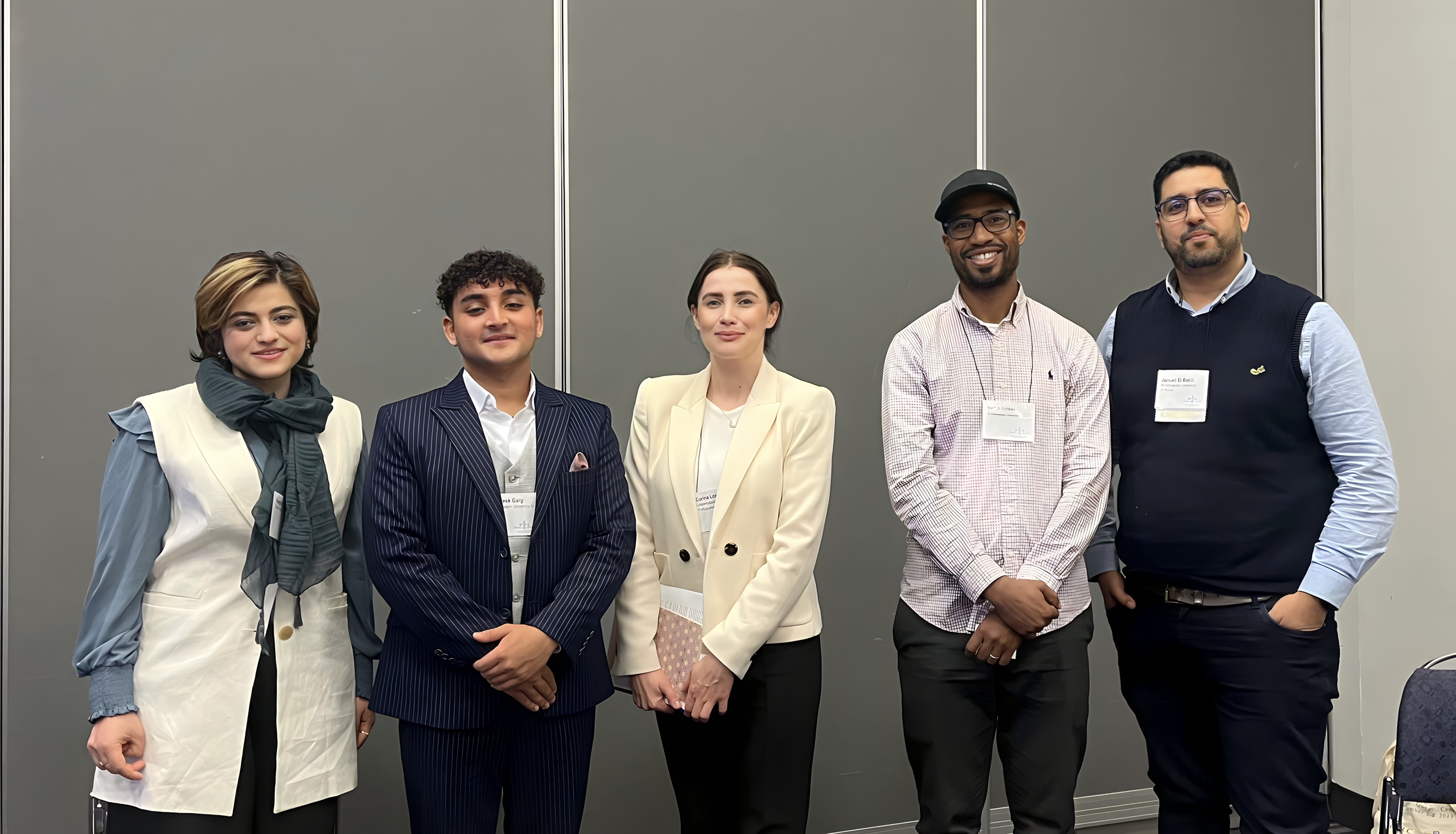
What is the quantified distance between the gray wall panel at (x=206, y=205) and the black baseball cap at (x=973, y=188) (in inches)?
51.5

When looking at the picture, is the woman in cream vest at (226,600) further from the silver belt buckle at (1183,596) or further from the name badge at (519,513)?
the silver belt buckle at (1183,596)

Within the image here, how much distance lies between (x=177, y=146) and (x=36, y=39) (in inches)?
17.0

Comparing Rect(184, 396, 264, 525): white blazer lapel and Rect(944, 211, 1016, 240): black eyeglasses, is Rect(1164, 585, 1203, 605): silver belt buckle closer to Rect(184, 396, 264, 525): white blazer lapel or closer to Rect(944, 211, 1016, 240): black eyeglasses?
Rect(944, 211, 1016, 240): black eyeglasses

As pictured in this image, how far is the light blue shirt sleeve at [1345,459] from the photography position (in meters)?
2.23

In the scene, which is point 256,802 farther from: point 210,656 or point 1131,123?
point 1131,123

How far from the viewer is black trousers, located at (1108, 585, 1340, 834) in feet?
7.37

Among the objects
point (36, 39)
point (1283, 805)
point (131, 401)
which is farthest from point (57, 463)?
point (1283, 805)

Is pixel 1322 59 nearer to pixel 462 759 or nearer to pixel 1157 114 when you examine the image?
pixel 1157 114

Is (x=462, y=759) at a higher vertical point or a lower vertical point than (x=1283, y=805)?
higher

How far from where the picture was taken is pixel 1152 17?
12.4 ft

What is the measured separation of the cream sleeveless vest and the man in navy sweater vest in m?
1.99

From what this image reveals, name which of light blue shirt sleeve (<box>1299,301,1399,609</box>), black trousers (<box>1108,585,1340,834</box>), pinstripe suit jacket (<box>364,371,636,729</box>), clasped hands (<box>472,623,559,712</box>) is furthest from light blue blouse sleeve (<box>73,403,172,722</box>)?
light blue shirt sleeve (<box>1299,301,1399,609</box>)

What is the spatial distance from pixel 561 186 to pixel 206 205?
1.04 meters

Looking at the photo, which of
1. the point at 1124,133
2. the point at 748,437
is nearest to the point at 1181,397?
the point at 748,437
